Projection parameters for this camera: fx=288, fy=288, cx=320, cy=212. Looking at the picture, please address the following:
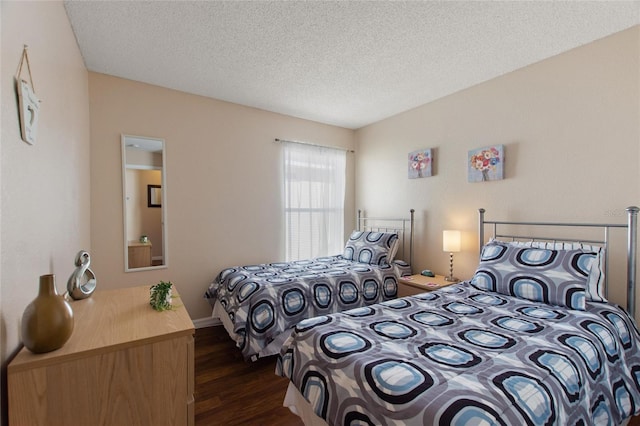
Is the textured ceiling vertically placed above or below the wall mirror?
above

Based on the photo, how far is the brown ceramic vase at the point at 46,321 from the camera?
956 mm

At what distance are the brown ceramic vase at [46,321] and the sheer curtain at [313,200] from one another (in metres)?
2.75

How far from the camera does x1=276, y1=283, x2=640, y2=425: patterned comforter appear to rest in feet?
3.21

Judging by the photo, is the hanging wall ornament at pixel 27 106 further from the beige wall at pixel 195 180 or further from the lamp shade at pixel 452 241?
the lamp shade at pixel 452 241

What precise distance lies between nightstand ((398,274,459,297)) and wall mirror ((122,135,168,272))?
2.48m

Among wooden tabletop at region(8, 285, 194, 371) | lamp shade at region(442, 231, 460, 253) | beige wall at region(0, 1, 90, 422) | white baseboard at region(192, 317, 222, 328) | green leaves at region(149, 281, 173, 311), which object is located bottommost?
white baseboard at region(192, 317, 222, 328)

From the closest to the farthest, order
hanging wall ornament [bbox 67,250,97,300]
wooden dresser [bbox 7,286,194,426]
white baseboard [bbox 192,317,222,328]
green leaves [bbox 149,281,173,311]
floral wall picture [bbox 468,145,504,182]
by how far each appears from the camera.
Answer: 1. wooden dresser [bbox 7,286,194,426]
2. green leaves [bbox 149,281,173,311]
3. hanging wall ornament [bbox 67,250,97,300]
4. floral wall picture [bbox 468,145,504,182]
5. white baseboard [bbox 192,317,222,328]

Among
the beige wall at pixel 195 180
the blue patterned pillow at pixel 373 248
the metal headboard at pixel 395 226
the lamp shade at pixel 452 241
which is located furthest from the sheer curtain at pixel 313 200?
the lamp shade at pixel 452 241

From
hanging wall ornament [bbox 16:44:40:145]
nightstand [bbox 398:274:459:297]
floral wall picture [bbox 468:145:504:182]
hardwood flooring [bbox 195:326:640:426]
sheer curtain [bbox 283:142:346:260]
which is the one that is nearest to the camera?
hanging wall ornament [bbox 16:44:40:145]

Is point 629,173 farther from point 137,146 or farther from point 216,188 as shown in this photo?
point 137,146

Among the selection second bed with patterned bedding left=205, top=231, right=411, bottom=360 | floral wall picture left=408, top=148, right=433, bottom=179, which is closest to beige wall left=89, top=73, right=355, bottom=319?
second bed with patterned bedding left=205, top=231, right=411, bottom=360

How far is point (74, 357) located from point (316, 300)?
1.83 m

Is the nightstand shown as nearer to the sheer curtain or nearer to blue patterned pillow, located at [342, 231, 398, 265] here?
blue patterned pillow, located at [342, 231, 398, 265]

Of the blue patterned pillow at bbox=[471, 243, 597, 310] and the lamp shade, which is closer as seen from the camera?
the blue patterned pillow at bbox=[471, 243, 597, 310]
